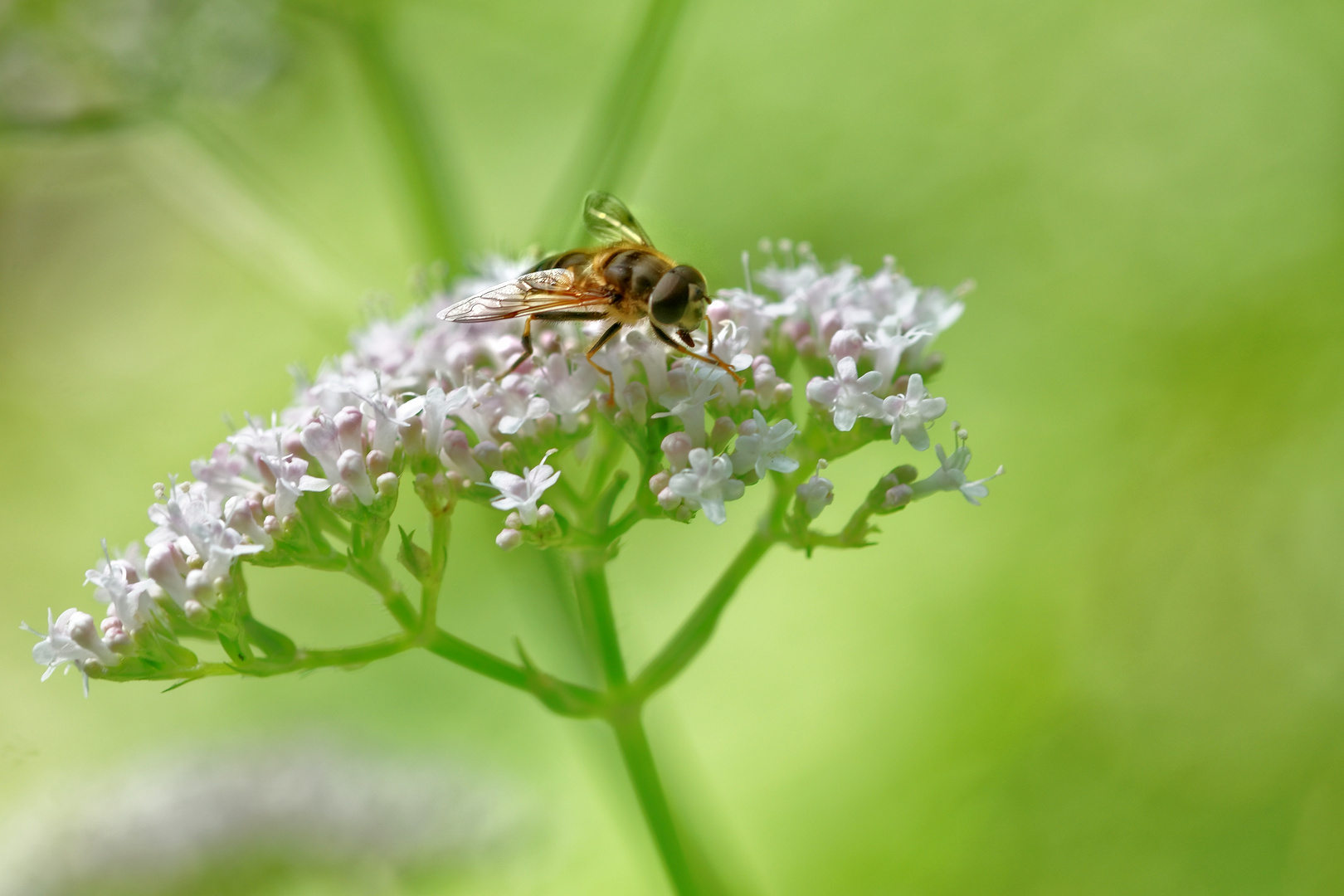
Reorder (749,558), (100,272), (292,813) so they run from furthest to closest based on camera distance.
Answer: (100,272) < (292,813) < (749,558)

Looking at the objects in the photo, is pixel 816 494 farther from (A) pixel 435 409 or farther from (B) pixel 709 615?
(A) pixel 435 409

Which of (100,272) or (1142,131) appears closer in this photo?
(1142,131)

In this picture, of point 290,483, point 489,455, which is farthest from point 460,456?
point 290,483

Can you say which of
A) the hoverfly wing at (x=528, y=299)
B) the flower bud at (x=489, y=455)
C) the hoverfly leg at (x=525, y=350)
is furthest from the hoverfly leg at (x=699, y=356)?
the flower bud at (x=489, y=455)

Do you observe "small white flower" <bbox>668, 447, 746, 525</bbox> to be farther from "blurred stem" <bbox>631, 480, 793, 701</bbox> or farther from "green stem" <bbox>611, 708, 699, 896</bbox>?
"green stem" <bbox>611, 708, 699, 896</bbox>

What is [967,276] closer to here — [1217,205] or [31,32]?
[1217,205]

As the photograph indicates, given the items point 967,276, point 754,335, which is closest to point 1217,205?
point 967,276

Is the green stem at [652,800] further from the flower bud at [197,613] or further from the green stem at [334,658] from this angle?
the flower bud at [197,613]

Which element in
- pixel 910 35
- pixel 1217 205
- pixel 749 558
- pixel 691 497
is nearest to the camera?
pixel 691 497
